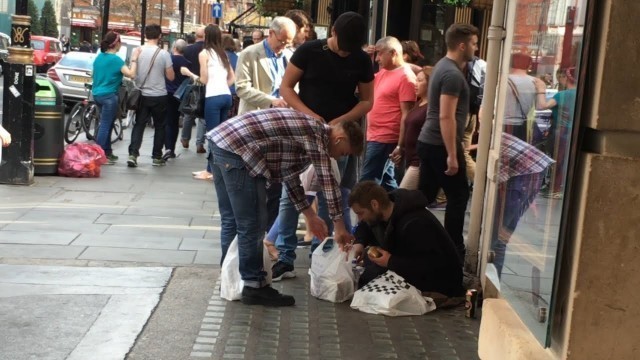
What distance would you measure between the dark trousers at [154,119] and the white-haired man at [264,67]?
4683 mm

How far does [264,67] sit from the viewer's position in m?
7.95

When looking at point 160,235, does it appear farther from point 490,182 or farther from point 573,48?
point 573,48

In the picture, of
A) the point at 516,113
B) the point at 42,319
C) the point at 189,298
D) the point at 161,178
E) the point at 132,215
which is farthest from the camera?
the point at 161,178

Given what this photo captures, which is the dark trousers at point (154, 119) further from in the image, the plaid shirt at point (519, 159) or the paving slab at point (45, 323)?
the plaid shirt at point (519, 159)

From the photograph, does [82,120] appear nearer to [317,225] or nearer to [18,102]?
[18,102]

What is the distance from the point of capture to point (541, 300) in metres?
3.05

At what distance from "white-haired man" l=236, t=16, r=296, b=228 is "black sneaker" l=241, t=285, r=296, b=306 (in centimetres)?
217

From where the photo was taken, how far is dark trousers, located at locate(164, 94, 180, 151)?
1330 centimetres

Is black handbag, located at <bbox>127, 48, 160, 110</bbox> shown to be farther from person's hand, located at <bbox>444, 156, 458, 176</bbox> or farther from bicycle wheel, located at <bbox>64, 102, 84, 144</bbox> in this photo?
person's hand, located at <bbox>444, 156, 458, 176</bbox>

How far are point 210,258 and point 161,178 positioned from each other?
4.74 m

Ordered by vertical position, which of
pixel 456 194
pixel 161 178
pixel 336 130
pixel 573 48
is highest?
pixel 573 48

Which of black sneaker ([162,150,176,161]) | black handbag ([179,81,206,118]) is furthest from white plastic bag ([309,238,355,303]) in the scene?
black sneaker ([162,150,176,161])

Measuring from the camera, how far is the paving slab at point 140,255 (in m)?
6.89

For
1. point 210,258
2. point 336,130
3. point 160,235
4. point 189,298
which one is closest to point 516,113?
point 336,130
